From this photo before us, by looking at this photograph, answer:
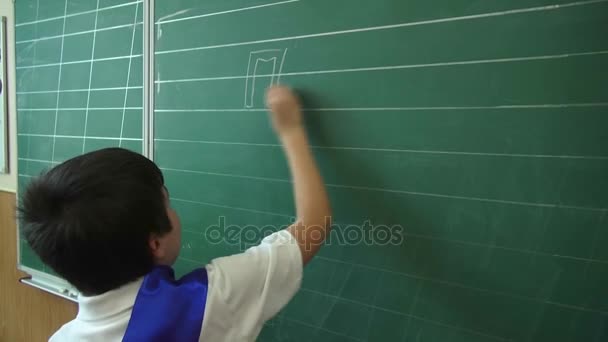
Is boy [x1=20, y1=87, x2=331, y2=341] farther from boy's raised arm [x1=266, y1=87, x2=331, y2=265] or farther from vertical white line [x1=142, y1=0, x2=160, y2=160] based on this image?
vertical white line [x1=142, y1=0, x2=160, y2=160]

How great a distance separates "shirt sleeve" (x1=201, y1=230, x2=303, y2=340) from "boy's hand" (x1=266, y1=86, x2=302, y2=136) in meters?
0.29

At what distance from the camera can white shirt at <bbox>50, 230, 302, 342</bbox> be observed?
2.52 feet

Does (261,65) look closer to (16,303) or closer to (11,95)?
(11,95)

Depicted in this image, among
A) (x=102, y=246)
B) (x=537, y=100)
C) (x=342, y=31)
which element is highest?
(x=342, y=31)

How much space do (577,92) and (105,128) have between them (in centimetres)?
133

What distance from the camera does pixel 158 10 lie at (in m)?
1.27

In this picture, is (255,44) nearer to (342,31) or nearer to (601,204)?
(342,31)

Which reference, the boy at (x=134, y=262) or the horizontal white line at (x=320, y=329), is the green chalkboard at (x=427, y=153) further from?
the boy at (x=134, y=262)

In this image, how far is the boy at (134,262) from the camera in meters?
0.73

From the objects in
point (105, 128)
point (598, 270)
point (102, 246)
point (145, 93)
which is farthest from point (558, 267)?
point (105, 128)

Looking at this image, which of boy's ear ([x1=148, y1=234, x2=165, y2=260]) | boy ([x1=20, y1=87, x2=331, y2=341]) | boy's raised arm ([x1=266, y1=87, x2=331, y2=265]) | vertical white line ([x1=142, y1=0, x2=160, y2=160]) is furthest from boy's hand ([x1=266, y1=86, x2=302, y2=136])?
vertical white line ([x1=142, y1=0, x2=160, y2=160])

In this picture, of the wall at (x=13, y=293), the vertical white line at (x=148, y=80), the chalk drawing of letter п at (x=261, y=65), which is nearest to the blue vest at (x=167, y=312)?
the chalk drawing of letter п at (x=261, y=65)

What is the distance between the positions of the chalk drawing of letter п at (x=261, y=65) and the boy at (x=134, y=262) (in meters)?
0.37

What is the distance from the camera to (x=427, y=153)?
2.88 feet
